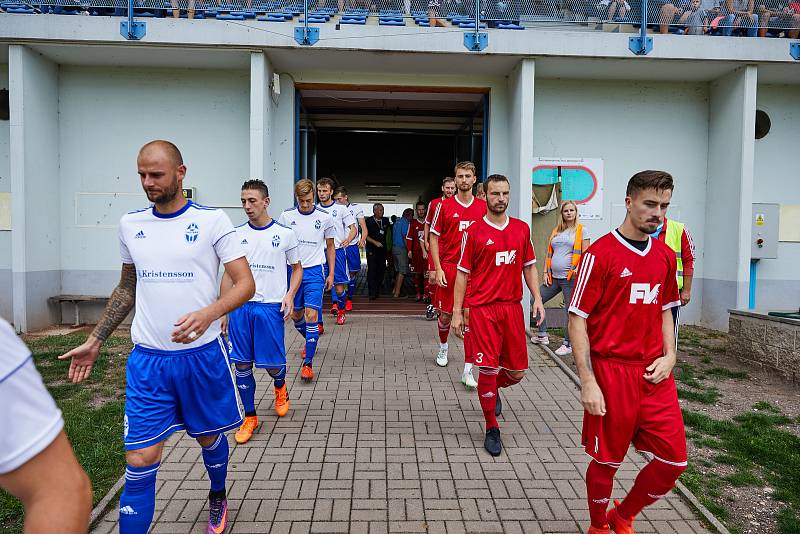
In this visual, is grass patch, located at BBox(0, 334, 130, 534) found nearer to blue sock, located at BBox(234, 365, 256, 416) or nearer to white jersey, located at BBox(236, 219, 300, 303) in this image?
blue sock, located at BBox(234, 365, 256, 416)

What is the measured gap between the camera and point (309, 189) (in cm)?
710

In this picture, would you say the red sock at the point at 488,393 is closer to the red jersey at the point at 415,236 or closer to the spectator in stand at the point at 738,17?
the spectator in stand at the point at 738,17

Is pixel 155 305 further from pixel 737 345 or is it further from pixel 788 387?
pixel 737 345

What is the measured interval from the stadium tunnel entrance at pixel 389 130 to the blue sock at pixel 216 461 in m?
8.55

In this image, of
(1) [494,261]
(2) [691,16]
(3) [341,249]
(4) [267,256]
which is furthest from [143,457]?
(2) [691,16]

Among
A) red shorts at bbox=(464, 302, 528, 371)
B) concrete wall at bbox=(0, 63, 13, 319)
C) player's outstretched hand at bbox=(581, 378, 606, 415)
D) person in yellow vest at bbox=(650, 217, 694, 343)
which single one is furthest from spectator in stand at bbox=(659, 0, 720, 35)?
concrete wall at bbox=(0, 63, 13, 319)

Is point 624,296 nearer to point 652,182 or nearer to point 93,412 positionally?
point 652,182

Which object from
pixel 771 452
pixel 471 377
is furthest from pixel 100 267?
pixel 771 452

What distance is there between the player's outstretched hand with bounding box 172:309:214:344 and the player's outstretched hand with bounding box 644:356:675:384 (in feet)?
7.50

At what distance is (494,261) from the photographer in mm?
4980

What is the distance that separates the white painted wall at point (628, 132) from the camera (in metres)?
11.3

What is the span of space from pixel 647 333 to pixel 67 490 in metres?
2.81

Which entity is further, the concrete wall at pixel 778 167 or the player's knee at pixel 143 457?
the concrete wall at pixel 778 167

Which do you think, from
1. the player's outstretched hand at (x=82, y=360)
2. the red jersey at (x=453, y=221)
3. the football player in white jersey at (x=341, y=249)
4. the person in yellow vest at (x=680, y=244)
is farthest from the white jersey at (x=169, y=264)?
the football player in white jersey at (x=341, y=249)
